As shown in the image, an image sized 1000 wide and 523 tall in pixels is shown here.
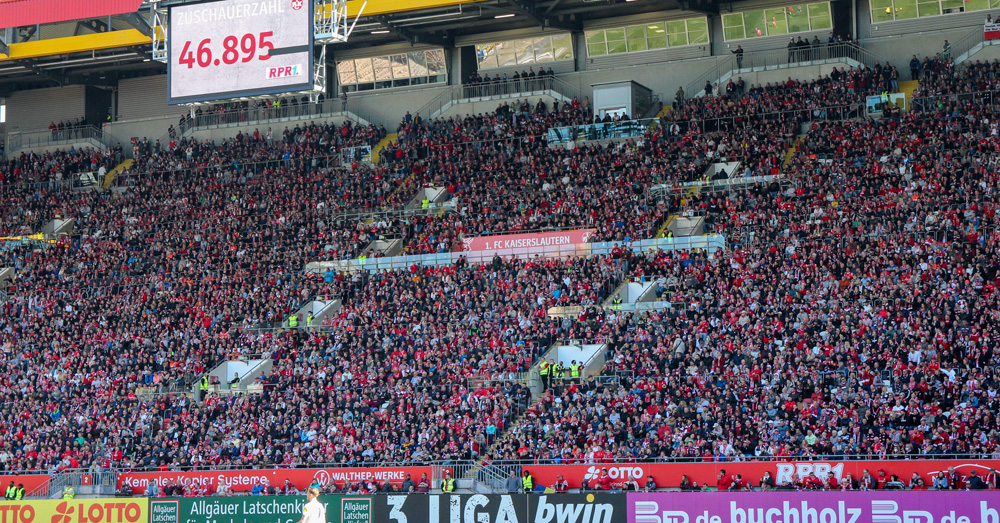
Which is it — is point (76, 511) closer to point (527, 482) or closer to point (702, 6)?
point (527, 482)

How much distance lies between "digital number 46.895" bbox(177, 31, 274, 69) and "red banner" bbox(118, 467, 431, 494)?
12624mm

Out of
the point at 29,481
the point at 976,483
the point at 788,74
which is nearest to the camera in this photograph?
the point at 976,483

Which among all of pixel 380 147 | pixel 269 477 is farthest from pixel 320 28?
pixel 380 147

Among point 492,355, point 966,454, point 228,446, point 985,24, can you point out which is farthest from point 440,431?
point 985,24

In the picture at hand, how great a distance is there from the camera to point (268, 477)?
33.4m

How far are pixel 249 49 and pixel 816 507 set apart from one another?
1470 centimetres

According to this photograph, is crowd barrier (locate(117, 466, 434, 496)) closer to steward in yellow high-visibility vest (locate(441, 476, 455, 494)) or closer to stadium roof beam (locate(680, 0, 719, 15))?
steward in yellow high-visibility vest (locate(441, 476, 455, 494))

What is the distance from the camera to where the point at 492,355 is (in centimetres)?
3650

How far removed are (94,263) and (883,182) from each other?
96.9 feet

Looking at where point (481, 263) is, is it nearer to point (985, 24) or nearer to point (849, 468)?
point (849, 468)

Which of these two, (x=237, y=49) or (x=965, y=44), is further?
(x=965, y=44)

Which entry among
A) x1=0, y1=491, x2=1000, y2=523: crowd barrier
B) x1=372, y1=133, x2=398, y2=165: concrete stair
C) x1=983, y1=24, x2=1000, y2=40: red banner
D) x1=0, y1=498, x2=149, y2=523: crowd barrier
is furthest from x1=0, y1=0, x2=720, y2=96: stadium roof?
x1=0, y1=491, x2=1000, y2=523: crowd barrier

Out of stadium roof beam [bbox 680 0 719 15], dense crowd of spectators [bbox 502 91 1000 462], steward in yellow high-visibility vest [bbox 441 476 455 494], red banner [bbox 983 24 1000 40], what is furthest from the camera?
stadium roof beam [bbox 680 0 719 15]

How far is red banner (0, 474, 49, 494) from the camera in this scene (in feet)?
117
